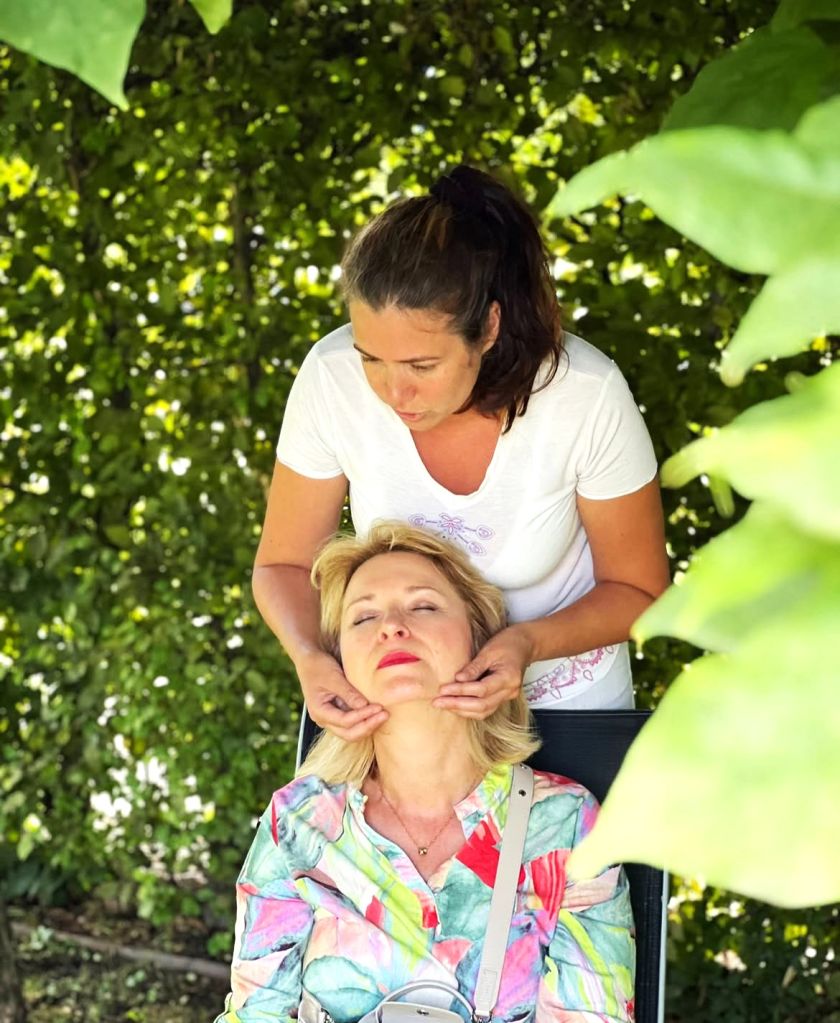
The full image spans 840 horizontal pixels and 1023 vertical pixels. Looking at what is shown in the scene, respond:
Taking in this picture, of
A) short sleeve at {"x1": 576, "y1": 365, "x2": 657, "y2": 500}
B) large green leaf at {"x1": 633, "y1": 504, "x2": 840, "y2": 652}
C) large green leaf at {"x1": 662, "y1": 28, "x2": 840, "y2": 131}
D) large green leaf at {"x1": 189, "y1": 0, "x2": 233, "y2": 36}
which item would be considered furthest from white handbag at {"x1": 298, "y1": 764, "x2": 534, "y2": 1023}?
large green leaf at {"x1": 633, "y1": 504, "x2": 840, "y2": 652}

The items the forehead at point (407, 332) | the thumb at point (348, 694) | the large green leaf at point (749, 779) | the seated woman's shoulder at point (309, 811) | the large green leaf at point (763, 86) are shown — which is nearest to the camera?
the large green leaf at point (749, 779)

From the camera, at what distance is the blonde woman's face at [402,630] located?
6.61ft

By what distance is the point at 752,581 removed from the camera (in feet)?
1.39

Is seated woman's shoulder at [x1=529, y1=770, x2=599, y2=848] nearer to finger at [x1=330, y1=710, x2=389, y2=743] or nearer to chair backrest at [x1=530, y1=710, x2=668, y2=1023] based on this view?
chair backrest at [x1=530, y1=710, x2=668, y2=1023]

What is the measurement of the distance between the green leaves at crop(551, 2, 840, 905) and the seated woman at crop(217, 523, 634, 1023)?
1.60m

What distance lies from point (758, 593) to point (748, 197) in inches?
4.6

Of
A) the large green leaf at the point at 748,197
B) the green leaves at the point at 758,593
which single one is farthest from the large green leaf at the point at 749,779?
the large green leaf at the point at 748,197

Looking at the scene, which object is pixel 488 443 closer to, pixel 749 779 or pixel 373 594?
pixel 373 594

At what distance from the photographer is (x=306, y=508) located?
2287mm

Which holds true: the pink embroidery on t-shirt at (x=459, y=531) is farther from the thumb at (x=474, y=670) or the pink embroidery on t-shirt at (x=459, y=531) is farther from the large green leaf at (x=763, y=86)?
the large green leaf at (x=763, y=86)

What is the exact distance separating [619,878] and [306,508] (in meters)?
0.72

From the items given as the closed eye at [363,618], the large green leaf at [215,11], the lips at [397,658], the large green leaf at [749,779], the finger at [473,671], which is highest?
the closed eye at [363,618]

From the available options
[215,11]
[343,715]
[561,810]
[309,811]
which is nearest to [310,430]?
[343,715]

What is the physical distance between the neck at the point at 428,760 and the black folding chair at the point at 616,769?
13 cm
